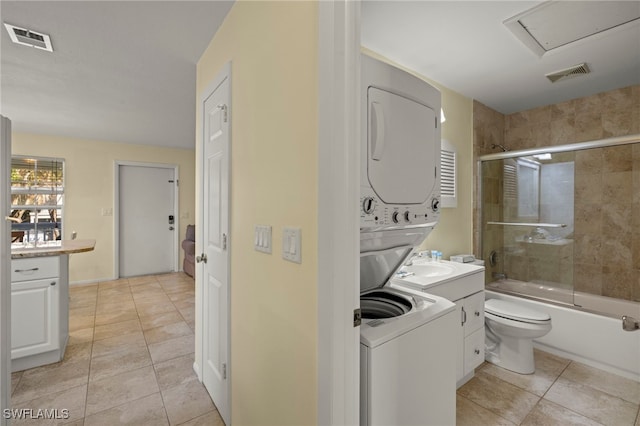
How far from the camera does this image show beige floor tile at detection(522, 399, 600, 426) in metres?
1.65

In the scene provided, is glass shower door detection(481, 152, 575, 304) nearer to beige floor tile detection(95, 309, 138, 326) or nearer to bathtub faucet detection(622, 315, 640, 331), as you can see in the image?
bathtub faucet detection(622, 315, 640, 331)

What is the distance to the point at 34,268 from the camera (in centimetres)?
213

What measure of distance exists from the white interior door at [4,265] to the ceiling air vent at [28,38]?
3.30ft

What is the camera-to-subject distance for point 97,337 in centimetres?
267

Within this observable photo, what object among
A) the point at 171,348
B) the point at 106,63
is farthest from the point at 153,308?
the point at 106,63

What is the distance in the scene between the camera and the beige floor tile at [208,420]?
163cm

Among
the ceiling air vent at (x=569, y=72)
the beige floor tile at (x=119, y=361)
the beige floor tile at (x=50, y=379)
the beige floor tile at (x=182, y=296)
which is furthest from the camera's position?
the beige floor tile at (x=182, y=296)

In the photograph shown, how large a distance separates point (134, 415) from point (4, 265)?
1134 mm

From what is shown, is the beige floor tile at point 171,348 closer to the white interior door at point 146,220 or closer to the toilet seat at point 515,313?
the toilet seat at point 515,313

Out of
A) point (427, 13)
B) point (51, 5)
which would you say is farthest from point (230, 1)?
point (427, 13)

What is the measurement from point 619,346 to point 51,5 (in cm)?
430

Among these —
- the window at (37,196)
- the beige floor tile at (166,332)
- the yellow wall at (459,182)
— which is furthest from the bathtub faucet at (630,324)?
the window at (37,196)

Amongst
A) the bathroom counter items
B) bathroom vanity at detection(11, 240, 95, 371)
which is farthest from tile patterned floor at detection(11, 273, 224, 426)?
the bathroom counter items

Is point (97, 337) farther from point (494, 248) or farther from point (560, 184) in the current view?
point (560, 184)
